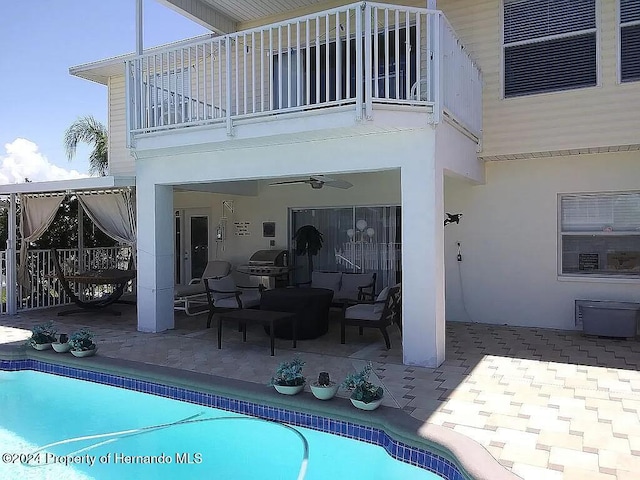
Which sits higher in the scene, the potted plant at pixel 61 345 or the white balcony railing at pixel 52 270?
the white balcony railing at pixel 52 270

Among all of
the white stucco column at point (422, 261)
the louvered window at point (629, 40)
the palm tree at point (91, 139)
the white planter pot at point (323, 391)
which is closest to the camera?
the white planter pot at point (323, 391)

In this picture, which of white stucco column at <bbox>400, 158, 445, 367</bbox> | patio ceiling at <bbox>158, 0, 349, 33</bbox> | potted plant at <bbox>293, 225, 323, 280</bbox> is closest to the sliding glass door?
potted plant at <bbox>293, 225, 323, 280</bbox>

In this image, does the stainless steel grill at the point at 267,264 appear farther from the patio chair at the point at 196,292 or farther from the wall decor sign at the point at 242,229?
the wall decor sign at the point at 242,229

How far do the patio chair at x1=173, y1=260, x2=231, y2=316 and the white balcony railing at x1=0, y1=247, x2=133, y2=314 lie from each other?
2.20 meters

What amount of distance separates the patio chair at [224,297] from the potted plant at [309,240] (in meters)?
2.03

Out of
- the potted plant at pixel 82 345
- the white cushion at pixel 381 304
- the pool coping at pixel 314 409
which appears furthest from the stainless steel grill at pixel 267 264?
the pool coping at pixel 314 409

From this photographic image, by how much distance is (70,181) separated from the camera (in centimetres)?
930

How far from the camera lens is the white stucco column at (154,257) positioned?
26.0 ft

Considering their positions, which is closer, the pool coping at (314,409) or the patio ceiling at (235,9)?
the pool coping at (314,409)

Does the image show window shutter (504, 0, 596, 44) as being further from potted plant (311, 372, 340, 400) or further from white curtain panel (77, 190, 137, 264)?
white curtain panel (77, 190, 137, 264)

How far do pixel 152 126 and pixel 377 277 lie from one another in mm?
5067

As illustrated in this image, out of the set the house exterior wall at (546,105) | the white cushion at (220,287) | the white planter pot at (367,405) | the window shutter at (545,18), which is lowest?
the white planter pot at (367,405)

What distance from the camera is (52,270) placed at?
10930mm

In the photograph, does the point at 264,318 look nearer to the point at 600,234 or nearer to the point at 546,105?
the point at 546,105
